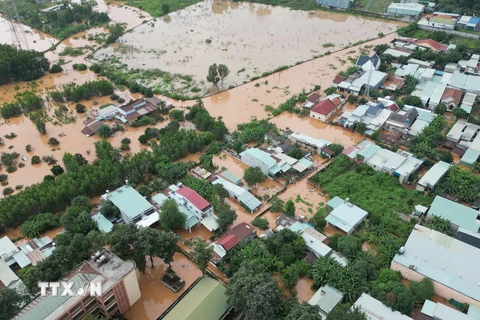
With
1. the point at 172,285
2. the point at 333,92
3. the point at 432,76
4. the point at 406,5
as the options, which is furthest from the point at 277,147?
the point at 406,5

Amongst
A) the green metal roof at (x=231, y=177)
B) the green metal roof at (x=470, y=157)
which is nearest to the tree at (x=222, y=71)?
the green metal roof at (x=231, y=177)

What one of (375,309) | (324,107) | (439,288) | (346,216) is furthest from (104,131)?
(439,288)

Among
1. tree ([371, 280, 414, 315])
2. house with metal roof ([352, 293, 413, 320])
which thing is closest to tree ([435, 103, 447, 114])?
tree ([371, 280, 414, 315])

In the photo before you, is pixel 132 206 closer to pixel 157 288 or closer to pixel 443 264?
pixel 157 288

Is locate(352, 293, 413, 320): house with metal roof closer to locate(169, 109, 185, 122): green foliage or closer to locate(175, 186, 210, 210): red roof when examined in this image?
locate(175, 186, 210, 210): red roof

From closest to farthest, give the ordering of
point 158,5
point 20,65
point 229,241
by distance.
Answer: point 229,241 → point 20,65 → point 158,5

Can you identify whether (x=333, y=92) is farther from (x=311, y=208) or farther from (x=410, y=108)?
(x=311, y=208)

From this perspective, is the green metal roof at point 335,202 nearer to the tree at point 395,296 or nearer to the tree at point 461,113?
the tree at point 395,296
